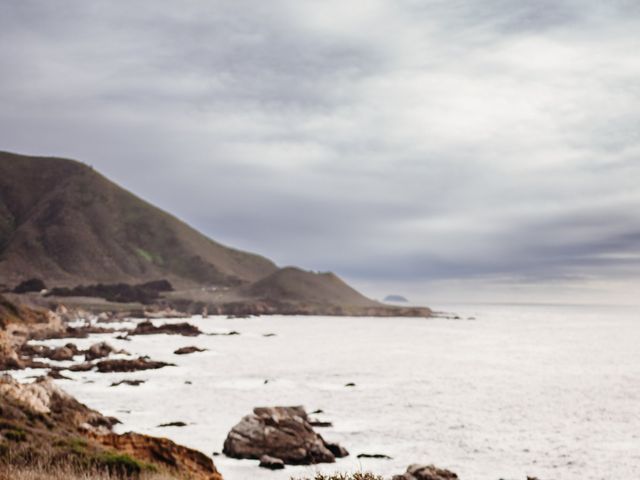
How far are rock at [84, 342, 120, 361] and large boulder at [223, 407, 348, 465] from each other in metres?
35.8

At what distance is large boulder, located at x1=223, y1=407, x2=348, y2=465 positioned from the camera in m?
23.6

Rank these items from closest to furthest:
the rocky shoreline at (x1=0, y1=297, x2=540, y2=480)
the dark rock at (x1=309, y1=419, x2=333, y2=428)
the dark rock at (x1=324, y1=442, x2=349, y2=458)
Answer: the rocky shoreline at (x1=0, y1=297, x2=540, y2=480)
the dark rock at (x1=324, y1=442, x2=349, y2=458)
the dark rock at (x1=309, y1=419, x2=333, y2=428)

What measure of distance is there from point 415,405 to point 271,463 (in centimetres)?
1772

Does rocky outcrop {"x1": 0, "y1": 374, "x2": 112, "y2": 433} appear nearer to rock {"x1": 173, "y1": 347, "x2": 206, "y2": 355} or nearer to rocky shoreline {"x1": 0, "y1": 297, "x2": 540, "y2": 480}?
rocky shoreline {"x1": 0, "y1": 297, "x2": 540, "y2": 480}

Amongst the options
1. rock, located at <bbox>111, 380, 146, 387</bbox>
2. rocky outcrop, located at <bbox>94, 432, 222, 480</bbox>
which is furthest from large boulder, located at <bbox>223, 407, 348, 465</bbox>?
rock, located at <bbox>111, 380, 146, 387</bbox>

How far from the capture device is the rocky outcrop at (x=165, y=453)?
18188 mm

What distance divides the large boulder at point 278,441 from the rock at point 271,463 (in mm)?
635

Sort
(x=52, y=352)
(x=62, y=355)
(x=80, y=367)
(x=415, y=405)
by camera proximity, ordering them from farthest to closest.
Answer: (x=52, y=352) < (x=62, y=355) < (x=80, y=367) < (x=415, y=405)

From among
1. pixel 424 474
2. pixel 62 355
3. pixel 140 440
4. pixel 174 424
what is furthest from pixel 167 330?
pixel 424 474

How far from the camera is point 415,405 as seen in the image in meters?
38.4

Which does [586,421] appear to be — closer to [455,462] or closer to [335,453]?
[455,462]

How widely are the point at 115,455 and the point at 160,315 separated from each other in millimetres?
158263

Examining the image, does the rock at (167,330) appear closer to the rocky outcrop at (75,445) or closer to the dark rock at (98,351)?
the dark rock at (98,351)

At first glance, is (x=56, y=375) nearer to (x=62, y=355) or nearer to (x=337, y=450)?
(x=62, y=355)
